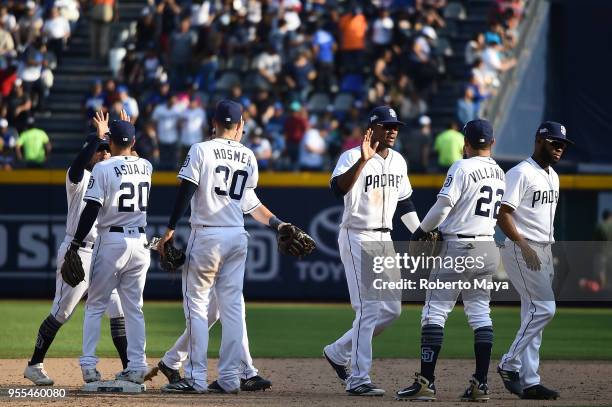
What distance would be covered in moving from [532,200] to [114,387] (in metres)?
3.72

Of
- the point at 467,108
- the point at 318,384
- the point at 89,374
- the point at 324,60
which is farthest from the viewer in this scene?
the point at 324,60

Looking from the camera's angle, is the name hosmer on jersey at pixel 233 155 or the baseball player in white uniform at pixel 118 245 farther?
the baseball player in white uniform at pixel 118 245

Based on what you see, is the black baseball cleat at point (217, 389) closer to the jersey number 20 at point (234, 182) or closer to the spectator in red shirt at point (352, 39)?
the jersey number 20 at point (234, 182)

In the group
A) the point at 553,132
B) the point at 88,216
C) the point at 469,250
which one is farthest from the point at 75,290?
the point at 553,132

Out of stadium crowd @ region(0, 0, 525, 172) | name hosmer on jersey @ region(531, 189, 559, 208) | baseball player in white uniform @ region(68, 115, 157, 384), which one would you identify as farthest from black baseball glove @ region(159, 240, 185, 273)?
stadium crowd @ region(0, 0, 525, 172)

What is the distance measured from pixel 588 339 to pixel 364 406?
6.69 meters

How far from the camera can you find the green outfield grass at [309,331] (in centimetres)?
1396

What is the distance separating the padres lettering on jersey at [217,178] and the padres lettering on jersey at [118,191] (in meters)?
0.46

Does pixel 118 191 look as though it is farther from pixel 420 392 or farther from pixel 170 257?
pixel 420 392

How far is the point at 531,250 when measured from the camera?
10.2m

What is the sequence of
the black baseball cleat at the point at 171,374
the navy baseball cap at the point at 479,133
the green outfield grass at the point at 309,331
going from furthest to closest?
A: the green outfield grass at the point at 309,331
the black baseball cleat at the point at 171,374
the navy baseball cap at the point at 479,133

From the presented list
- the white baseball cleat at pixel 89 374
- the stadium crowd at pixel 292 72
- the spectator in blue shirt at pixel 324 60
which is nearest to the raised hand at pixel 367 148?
the white baseball cleat at pixel 89 374

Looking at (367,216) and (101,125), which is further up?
(101,125)

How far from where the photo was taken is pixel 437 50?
24312mm
